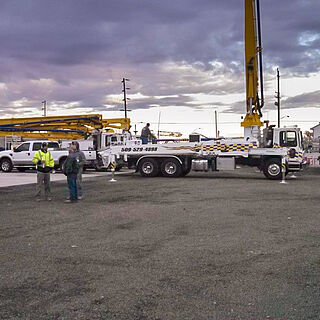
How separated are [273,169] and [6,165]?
1658 cm

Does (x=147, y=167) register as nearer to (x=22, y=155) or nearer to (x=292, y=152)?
(x=292, y=152)

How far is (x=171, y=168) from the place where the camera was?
2158 cm

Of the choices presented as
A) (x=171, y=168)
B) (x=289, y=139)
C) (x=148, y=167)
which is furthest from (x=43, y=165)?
(x=289, y=139)

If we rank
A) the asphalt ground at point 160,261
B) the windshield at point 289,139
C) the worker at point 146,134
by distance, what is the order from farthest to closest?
the worker at point 146,134
the windshield at point 289,139
the asphalt ground at point 160,261

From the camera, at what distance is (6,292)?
193 inches

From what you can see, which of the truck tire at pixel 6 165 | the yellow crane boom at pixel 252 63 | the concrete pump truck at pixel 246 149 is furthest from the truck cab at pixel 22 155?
the yellow crane boom at pixel 252 63

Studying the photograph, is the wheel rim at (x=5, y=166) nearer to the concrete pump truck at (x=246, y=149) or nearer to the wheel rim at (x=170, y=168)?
the concrete pump truck at (x=246, y=149)

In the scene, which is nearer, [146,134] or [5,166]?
[146,134]

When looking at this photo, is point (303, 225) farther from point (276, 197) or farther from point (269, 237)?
point (276, 197)

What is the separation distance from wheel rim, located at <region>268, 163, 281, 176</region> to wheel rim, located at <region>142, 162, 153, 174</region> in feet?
19.7

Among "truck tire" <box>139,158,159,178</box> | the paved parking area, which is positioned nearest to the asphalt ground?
the paved parking area

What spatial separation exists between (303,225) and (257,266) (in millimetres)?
3319

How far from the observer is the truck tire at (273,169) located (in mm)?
20391

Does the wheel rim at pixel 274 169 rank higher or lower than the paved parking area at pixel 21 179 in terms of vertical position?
higher
